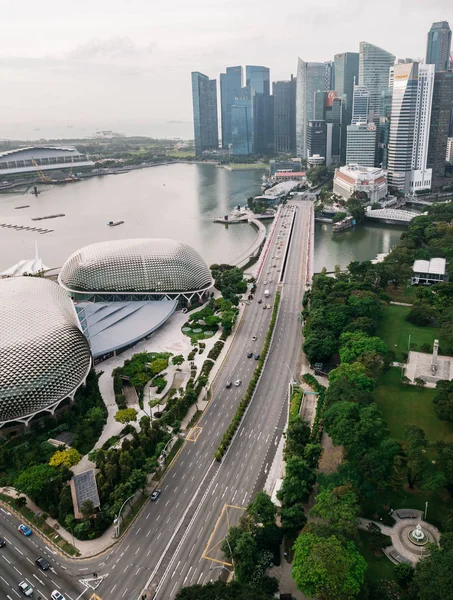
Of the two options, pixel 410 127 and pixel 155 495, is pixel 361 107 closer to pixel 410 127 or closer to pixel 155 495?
pixel 410 127

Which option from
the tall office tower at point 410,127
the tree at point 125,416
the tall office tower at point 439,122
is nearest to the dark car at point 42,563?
the tree at point 125,416

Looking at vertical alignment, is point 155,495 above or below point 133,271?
below

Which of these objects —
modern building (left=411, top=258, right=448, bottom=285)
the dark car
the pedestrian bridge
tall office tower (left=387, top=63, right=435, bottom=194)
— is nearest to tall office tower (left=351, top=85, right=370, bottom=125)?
tall office tower (left=387, top=63, right=435, bottom=194)

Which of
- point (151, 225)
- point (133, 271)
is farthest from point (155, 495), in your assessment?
point (151, 225)

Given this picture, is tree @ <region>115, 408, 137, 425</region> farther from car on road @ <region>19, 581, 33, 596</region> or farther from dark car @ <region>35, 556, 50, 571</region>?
car on road @ <region>19, 581, 33, 596</region>

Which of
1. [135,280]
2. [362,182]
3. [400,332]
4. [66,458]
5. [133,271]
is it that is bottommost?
[66,458]
